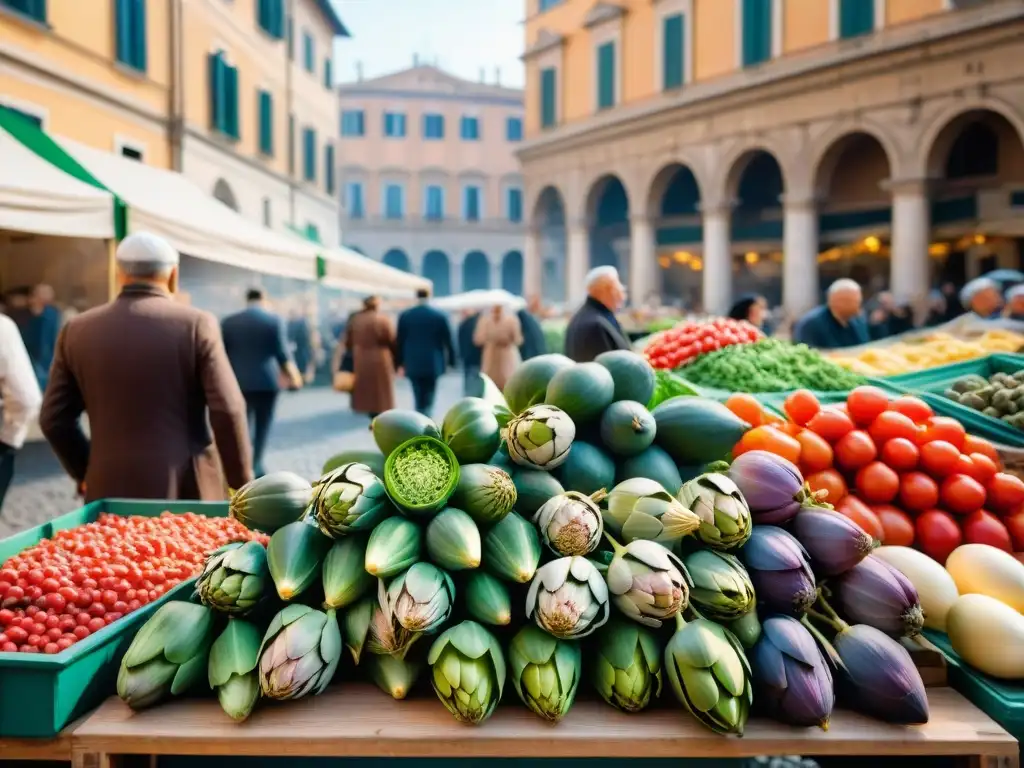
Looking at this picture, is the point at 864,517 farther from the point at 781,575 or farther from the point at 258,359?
the point at 258,359

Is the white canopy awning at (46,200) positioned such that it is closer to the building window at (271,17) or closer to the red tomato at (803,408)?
the red tomato at (803,408)

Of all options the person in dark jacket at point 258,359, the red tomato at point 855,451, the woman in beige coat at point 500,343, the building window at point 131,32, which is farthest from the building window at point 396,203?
the red tomato at point 855,451

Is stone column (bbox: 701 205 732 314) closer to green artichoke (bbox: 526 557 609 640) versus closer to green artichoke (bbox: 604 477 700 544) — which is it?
green artichoke (bbox: 604 477 700 544)

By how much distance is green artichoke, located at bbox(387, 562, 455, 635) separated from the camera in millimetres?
1434

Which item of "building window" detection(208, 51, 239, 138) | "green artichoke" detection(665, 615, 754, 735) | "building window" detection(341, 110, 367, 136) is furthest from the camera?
"building window" detection(341, 110, 367, 136)

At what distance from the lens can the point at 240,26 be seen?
55.2ft

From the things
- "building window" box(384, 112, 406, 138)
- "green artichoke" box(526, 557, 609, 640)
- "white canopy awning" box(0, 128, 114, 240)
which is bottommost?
"green artichoke" box(526, 557, 609, 640)

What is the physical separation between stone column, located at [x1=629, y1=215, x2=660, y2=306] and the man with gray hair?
1580cm

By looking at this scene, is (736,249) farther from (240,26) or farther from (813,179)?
(240,26)

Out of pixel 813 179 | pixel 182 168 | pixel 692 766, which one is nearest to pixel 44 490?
pixel 692 766

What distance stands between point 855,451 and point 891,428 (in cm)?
15

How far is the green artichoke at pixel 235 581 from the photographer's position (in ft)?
5.12

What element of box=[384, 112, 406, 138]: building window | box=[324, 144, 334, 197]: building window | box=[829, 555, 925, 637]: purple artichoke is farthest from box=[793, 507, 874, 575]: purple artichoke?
box=[384, 112, 406, 138]: building window

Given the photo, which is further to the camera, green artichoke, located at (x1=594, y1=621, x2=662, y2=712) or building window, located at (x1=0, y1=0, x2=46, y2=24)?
building window, located at (x1=0, y1=0, x2=46, y2=24)
